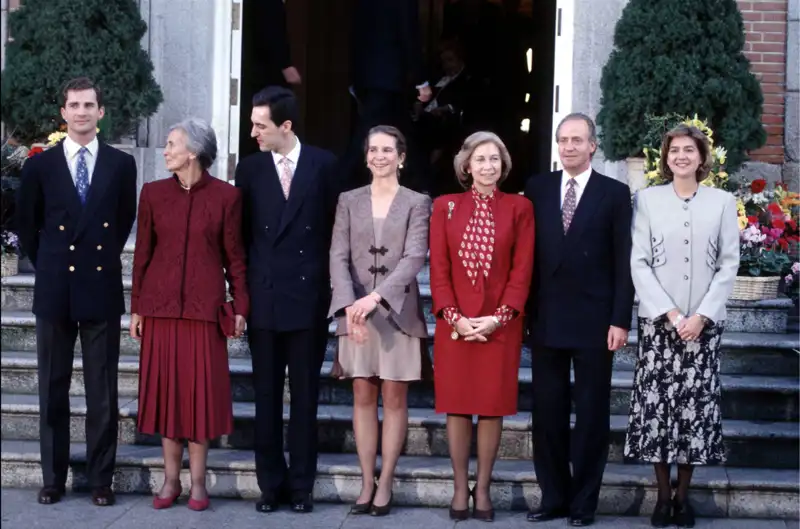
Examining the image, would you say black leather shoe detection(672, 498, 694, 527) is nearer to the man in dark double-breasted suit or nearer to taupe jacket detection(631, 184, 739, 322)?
taupe jacket detection(631, 184, 739, 322)

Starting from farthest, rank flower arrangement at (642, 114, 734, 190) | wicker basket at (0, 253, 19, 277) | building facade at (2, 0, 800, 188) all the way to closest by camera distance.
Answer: building facade at (2, 0, 800, 188) → wicker basket at (0, 253, 19, 277) → flower arrangement at (642, 114, 734, 190)

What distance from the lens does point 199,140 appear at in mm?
5703

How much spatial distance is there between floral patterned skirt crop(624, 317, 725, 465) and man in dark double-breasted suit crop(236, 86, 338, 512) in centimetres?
152

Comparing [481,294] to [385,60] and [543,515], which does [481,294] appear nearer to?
[543,515]

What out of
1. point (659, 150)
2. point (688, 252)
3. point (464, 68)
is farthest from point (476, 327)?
point (464, 68)

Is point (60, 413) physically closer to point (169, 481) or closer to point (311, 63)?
point (169, 481)

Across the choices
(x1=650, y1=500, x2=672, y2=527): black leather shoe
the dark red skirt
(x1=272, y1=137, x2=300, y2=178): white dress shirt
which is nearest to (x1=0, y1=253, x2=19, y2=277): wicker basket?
the dark red skirt

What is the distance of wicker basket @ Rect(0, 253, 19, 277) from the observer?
24.7 feet

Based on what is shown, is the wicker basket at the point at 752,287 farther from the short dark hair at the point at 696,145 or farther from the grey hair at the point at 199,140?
the grey hair at the point at 199,140

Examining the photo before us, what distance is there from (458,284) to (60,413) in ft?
6.54

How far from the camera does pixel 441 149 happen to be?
933cm

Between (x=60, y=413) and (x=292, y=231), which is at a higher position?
(x=292, y=231)

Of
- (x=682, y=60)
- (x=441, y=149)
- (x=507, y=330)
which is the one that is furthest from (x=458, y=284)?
(x=441, y=149)

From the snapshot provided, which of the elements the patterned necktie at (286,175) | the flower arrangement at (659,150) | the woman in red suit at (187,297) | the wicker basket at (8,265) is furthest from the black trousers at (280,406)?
the flower arrangement at (659,150)
